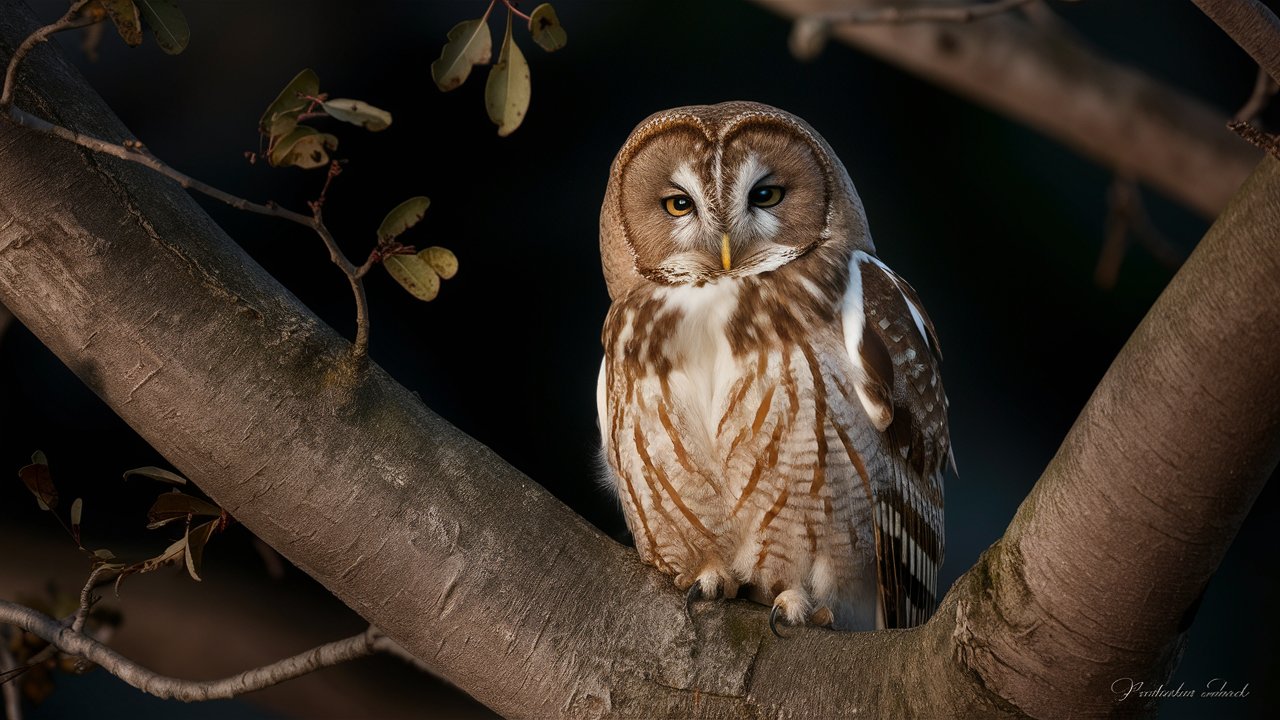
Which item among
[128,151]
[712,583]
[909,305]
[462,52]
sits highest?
[462,52]

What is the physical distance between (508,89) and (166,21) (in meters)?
0.34

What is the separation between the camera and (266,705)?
2211 mm

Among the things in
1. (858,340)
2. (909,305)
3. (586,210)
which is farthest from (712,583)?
(586,210)

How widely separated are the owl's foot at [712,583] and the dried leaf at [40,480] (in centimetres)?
76

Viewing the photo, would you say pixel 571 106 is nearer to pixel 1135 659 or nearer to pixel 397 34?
pixel 397 34

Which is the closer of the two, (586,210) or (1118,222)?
(1118,222)

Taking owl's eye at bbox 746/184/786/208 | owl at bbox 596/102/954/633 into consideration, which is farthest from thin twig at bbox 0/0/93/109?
owl's eye at bbox 746/184/786/208

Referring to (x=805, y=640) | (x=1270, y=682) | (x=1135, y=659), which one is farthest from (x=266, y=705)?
(x=1270, y=682)

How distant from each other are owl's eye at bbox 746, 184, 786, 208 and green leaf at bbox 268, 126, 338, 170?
32.7 inches

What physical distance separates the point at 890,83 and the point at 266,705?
217 centimetres

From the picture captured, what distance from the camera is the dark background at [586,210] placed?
2.60 m

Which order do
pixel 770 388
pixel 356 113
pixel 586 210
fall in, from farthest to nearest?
pixel 586 210 < pixel 770 388 < pixel 356 113

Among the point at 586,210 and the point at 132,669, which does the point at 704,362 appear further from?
the point at 586,210

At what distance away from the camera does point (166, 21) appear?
1.06m
